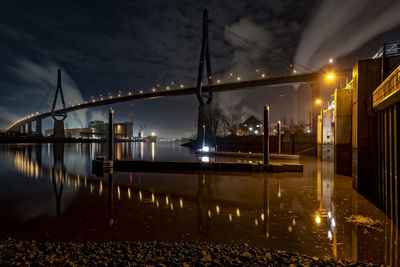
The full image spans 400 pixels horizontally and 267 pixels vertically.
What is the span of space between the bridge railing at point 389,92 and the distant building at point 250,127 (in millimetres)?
65328

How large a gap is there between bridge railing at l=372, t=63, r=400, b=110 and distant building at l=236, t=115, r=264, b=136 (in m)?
65.3

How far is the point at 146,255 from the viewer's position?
11.0 feet

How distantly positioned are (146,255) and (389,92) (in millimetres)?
6257

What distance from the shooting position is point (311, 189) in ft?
27.1

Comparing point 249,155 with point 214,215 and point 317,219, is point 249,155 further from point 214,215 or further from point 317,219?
point 214,215

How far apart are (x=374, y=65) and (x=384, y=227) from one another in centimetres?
542

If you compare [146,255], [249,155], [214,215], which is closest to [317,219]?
[214,215]

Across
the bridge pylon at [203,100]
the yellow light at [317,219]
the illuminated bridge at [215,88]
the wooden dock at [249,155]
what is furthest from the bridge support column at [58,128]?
the yellow light at [317,219]

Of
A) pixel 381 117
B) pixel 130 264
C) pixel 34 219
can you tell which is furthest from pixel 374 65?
pixel 34 219

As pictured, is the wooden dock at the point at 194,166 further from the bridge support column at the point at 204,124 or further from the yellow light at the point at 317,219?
the bridge support column at the point at 204,124

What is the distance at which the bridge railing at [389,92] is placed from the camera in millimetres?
4603

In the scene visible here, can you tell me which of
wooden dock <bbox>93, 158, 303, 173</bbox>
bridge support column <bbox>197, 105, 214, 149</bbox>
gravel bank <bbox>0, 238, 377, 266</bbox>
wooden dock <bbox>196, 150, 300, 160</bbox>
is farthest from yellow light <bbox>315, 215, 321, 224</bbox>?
bridge support column <bbox>197, 105, 214, 149</bbox>

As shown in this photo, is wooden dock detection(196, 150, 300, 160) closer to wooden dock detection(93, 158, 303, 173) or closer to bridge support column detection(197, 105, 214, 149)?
wooden dock detection(93, 158, 303, 173)

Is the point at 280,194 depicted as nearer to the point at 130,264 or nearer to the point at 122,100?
the point at 130,264
